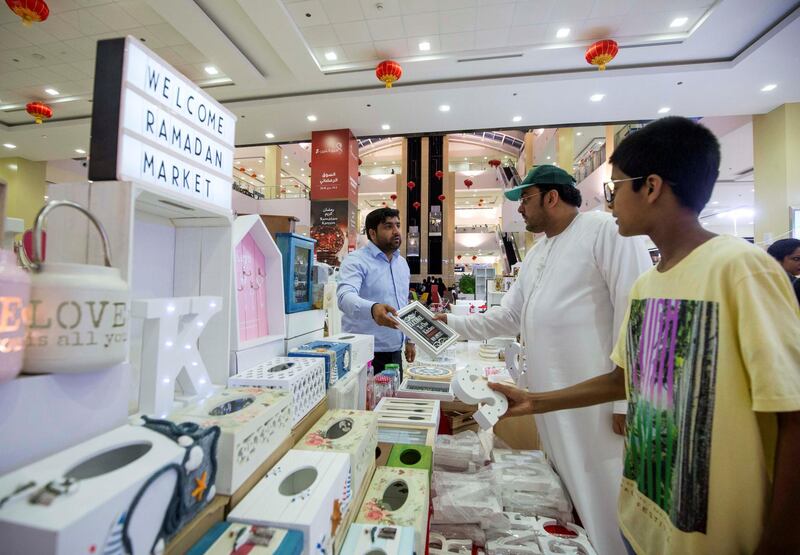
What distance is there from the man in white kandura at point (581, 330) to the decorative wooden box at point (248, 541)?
1191mm

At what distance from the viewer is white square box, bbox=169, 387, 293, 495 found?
72 centimetres

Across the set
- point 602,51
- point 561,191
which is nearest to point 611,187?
point 561,191

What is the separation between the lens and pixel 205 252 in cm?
114

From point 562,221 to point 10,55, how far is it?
25.7ft

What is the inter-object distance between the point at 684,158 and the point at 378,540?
1162mm

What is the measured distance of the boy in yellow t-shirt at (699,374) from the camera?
2.22 ft

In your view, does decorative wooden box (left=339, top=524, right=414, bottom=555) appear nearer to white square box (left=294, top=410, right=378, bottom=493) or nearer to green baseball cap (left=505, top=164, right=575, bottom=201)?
white square box (left=294, top=410, right=378, bottom=493)

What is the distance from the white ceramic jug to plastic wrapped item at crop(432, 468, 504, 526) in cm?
109

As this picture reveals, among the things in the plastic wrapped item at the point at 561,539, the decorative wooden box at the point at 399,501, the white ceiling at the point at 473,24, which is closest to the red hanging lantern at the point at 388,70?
the white ceiling at the point at 473,24

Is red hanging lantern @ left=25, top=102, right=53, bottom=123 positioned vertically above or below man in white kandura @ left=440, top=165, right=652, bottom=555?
above

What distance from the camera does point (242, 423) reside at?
0.77 meters

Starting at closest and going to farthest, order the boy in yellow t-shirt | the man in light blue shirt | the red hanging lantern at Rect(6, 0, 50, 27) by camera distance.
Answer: the boy in yellow t-shirt, the man in light blue shirt, the red hanging lantern at Rect(6, 0, 50, 27)

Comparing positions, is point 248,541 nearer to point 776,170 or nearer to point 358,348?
point 358,348

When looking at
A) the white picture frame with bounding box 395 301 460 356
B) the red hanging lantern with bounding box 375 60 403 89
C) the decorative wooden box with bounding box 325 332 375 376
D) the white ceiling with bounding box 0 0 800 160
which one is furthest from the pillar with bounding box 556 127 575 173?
the decorative wooden box with bounding box 325 332 375 376
